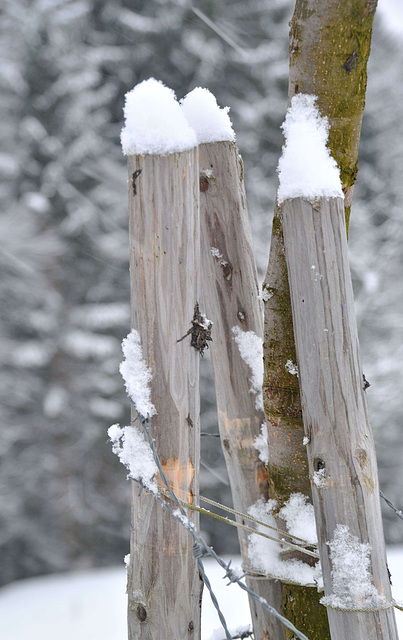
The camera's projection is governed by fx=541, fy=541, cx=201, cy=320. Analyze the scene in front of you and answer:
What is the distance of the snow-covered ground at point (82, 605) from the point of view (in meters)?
4.68

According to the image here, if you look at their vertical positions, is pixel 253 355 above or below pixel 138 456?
above

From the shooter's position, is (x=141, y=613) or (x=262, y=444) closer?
(x=141, y=613)

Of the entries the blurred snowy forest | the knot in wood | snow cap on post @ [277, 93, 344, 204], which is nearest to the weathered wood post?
the knot in wood

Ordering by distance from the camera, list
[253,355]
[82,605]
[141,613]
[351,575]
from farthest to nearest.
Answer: [82,605] < [253,355] < [141,613] < [351,575]

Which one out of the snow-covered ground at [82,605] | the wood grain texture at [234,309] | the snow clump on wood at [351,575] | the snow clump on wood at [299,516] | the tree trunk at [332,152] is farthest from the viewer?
the snow-covered ground at [82,605]

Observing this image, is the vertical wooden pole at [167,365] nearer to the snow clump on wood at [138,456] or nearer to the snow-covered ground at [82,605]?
the snow clump on wood at [138,456]

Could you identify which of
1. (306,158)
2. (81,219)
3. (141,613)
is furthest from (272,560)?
(81,219)

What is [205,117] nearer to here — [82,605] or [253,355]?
[253,355]

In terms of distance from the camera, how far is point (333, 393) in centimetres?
113

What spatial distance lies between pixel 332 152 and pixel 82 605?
17.2 ft

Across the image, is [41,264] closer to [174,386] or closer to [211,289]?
[211,289]

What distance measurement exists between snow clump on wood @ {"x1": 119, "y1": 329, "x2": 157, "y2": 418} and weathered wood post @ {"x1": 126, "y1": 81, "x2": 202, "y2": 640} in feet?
0.05

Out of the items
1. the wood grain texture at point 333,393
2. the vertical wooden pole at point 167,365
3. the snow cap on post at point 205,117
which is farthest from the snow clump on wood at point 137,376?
the snow cap on post at point 205,117

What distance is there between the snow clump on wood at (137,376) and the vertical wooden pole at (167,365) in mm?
13
